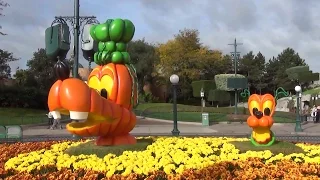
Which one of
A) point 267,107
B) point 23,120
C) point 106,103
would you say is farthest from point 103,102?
point 23,120

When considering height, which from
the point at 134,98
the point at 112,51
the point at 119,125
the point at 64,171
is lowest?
the point at 64,171

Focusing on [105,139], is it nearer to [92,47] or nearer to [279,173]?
[279,173]

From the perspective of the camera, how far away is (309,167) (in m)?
7.52

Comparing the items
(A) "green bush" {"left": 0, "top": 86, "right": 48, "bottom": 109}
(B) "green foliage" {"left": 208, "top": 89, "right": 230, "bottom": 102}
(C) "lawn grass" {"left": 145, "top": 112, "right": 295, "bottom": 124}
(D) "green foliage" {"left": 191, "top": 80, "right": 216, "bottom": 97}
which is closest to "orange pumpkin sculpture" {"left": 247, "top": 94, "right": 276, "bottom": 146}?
(C) "lawn grass" {"left": 145, "top": 112, "right": 295, "bottom": 124}

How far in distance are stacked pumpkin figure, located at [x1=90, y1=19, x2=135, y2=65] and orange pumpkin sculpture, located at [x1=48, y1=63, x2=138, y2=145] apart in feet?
0.66

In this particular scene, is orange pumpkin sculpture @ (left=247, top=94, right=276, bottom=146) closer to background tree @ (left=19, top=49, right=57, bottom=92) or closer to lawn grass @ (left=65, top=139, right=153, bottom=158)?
lawn grass @ (left=65, top=139, right=153, bottom=158)

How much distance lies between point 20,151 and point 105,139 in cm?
Result: 251

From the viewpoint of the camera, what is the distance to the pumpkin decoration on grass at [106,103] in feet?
24.1

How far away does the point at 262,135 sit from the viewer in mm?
9430

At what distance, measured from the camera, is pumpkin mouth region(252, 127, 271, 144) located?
30.8 feet

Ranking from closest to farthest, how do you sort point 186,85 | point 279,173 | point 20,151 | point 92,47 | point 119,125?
point 279,173 < point 119,125 < point 20,151 < point 92,47 < point 186,85

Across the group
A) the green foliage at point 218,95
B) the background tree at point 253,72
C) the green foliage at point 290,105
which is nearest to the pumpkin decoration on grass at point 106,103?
the green foliage at point 290,105

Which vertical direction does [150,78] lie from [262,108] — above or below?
above

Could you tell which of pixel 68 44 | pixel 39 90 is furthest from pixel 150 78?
pixel 68 44
